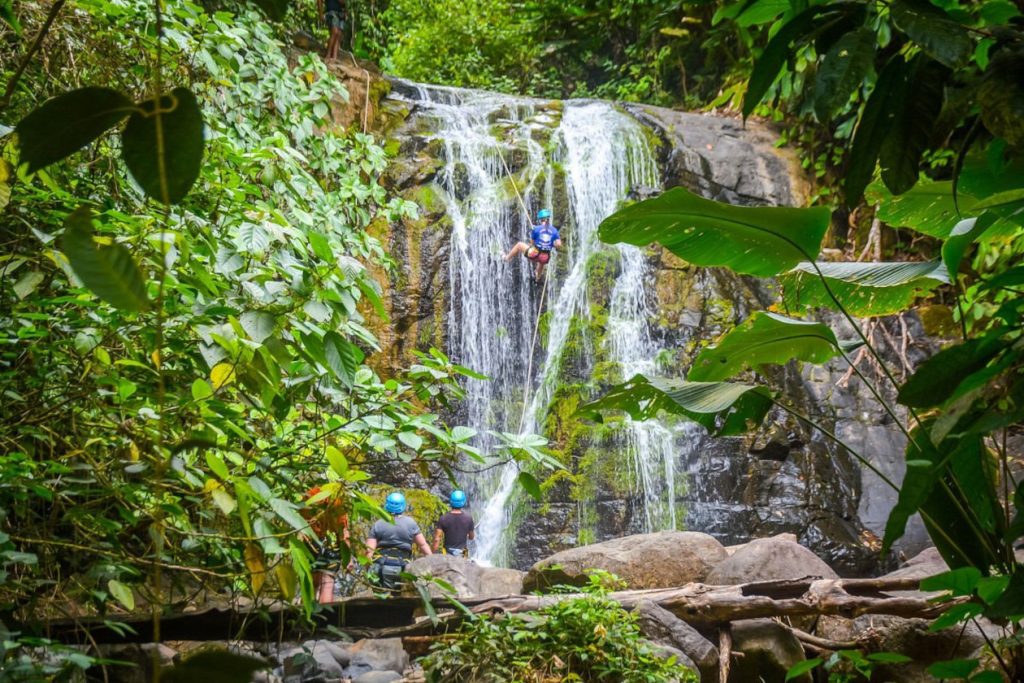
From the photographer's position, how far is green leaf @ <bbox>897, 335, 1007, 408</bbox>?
184cm

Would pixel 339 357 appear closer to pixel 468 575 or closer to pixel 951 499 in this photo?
pixel 951 499

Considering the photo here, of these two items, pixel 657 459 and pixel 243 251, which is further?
pixel 657 459

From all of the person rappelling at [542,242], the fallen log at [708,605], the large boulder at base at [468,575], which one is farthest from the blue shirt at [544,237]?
the fallen log at [708,605]

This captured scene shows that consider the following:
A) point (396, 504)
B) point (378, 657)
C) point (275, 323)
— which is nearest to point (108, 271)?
point (275, 323)

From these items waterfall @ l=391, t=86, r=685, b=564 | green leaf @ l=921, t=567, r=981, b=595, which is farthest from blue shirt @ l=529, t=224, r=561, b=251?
green leaf @ l=921, t=567, r=981, b=595

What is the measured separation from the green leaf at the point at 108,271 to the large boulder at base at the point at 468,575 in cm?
568

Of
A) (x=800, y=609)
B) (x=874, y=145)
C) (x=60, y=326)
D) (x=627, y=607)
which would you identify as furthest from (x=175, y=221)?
(x=800, y=609)

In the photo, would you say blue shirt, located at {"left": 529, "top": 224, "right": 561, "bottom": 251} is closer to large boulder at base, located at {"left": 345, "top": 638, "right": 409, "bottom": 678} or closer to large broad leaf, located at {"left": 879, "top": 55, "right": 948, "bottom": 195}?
large boulder at base, located at {"left": 345, "top": 638, "right": 409, "bottom": 678}

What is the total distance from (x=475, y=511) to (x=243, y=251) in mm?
7537

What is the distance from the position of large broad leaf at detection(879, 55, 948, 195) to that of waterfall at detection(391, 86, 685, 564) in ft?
28.2

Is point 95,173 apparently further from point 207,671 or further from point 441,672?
point 207,671

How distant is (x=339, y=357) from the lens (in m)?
2.30

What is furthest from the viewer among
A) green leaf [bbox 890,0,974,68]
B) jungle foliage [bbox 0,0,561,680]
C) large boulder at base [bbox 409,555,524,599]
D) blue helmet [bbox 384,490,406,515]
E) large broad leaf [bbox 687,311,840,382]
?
blue helmet [bbox 384,490,406,515]

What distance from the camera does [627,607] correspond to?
484 centimetres
